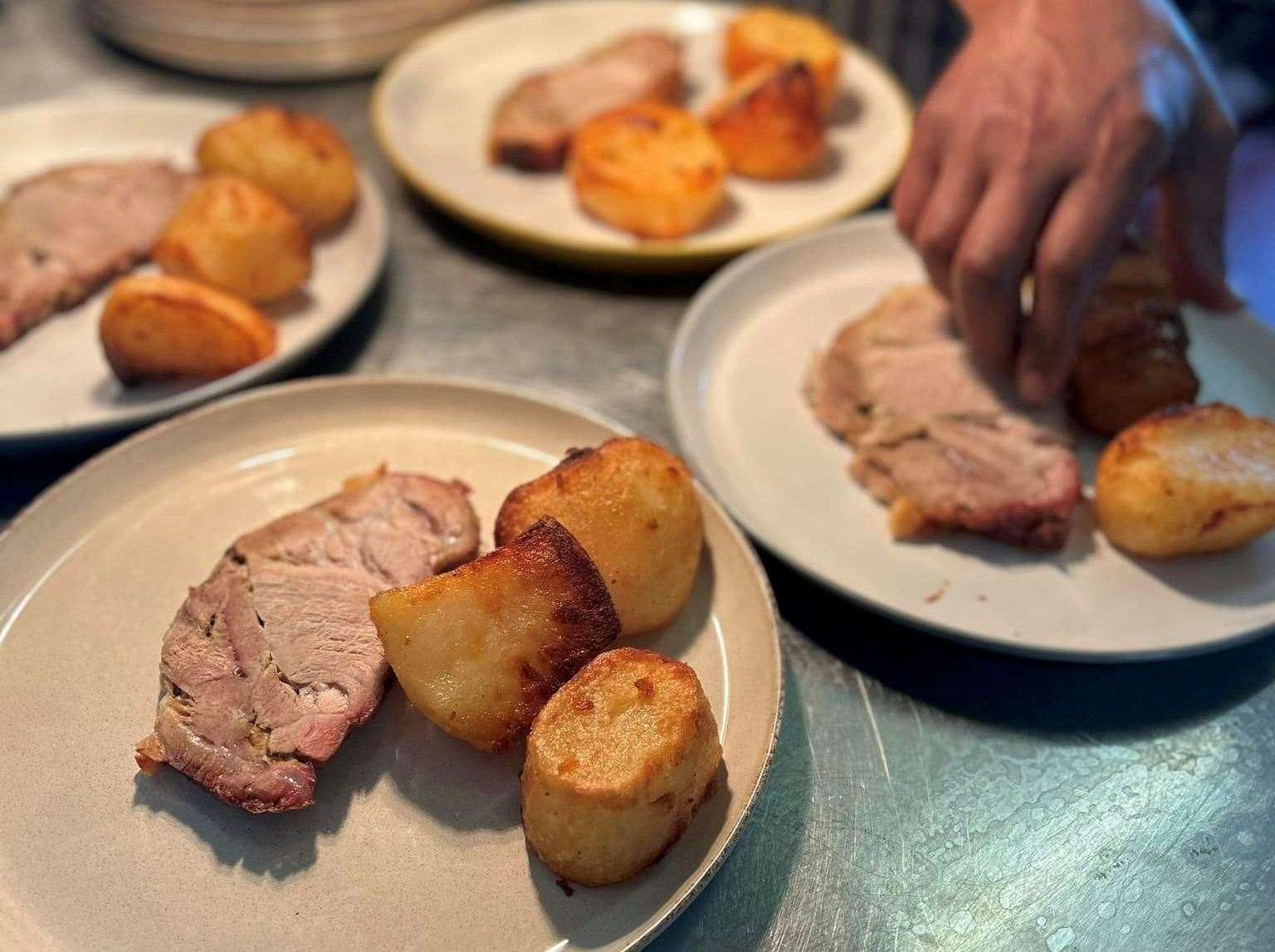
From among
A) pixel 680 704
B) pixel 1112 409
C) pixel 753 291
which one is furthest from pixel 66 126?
pixel 1112 409

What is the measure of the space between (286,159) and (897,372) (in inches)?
46.6

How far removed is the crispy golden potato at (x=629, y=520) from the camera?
1275mm

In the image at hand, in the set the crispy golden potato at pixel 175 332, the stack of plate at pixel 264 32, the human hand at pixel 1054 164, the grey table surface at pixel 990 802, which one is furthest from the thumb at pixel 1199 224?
the stack of plate at pixel 264 32

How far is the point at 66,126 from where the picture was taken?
90.0 inches

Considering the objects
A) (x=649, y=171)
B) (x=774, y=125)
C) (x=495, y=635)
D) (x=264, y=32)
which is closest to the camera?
(x=495, y=635)

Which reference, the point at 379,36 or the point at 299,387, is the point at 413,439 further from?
the point at 379,36

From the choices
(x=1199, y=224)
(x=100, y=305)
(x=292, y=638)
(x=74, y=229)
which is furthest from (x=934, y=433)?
(x=74, y=229)

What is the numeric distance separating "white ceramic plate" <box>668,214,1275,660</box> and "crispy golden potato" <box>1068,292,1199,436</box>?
8 centimetres

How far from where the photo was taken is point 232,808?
3.76 ft

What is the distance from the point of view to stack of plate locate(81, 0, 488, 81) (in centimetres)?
261

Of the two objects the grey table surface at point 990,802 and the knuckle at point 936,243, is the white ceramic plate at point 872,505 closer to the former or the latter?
the grey table surface at point 990,802

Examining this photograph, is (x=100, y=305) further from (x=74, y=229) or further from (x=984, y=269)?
(x=984, y=269)

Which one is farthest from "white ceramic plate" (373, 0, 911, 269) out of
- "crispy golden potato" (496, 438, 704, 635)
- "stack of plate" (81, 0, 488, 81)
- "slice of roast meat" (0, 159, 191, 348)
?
"crispy golden potato" (496, 438, 704, 635)

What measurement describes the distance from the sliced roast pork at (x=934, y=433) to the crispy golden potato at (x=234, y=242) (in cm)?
94
